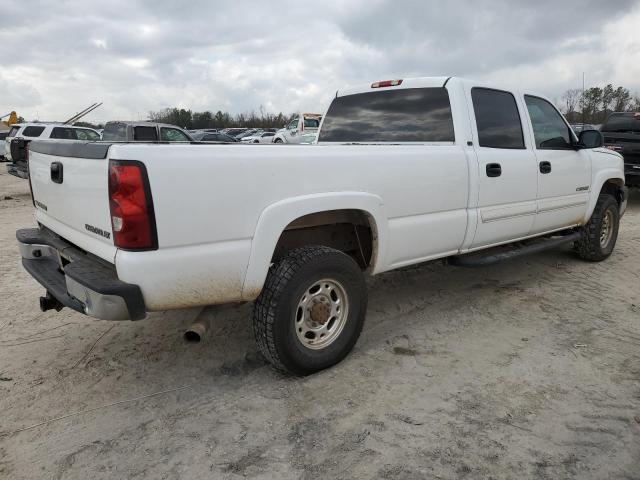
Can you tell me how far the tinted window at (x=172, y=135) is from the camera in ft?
41.7

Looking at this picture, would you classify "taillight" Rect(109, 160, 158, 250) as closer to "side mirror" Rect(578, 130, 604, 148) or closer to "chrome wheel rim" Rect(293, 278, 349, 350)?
"chrome wheel rim" Rect(293, 278, 349, 350)

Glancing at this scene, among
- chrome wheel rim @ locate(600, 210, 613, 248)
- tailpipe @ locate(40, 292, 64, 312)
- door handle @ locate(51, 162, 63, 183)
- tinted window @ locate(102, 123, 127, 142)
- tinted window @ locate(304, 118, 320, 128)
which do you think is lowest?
chrome wheel rim @ locate(600, 210, 613, 248)

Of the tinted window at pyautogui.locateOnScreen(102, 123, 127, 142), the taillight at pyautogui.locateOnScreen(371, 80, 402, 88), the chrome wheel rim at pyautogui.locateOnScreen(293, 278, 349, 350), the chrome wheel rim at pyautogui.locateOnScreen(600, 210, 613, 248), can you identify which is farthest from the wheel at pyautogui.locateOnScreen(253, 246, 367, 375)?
the tinted window at pyautogui.locateOnScreen(102, 123, 127, 142)

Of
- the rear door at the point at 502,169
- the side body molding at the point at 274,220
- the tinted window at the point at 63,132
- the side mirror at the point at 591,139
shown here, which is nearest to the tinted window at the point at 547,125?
the side mirror at the point at 591,139

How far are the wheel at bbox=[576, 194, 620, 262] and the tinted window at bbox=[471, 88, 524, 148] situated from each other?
186 centimetres

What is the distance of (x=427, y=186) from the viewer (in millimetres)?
3564

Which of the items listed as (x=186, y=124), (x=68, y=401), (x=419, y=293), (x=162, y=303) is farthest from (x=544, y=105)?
(x=186, y=124)

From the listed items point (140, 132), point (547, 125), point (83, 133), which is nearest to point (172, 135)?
point (140, 132)

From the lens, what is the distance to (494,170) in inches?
160

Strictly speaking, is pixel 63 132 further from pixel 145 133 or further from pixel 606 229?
pixel 606 229

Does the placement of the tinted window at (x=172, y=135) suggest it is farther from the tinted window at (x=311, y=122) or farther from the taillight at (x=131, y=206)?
the tinted window at (x=311, y=122)

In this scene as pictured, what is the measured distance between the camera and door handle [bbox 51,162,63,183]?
9.68ft

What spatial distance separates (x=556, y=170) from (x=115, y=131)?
11.0 metres

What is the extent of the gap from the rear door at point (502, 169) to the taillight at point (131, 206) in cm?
261
